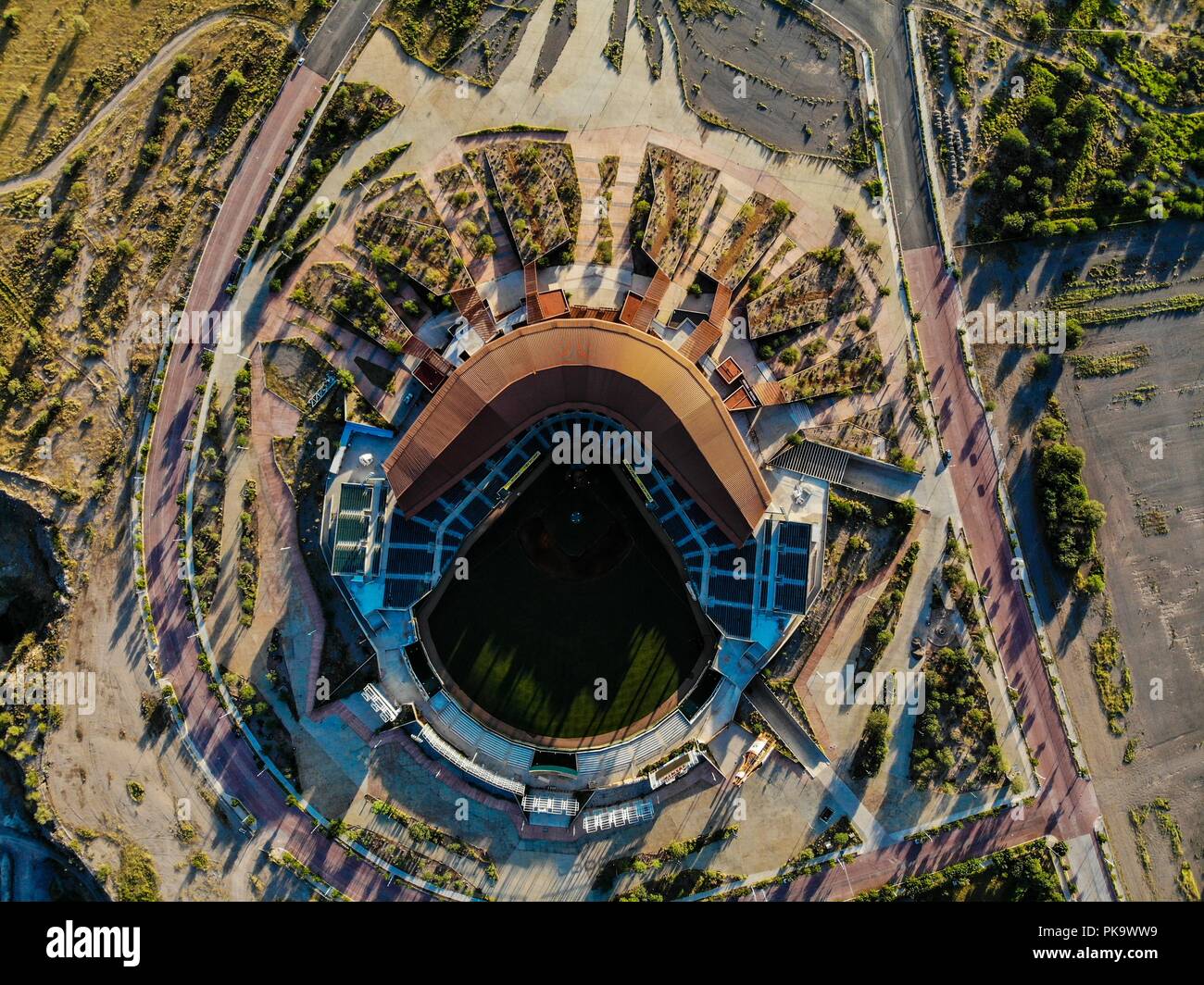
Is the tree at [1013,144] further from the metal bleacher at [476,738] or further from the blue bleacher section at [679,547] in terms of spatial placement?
the metal bleacher at [476,738]

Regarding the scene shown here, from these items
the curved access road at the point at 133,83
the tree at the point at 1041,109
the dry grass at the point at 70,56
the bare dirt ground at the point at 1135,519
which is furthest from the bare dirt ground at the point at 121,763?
the tree at the point at 1041,109

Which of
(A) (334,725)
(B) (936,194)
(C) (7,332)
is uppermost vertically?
(B) (936,194)

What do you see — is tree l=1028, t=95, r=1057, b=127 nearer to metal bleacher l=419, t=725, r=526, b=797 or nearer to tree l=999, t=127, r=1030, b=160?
tree l=999, t=127, r=1030, b=160

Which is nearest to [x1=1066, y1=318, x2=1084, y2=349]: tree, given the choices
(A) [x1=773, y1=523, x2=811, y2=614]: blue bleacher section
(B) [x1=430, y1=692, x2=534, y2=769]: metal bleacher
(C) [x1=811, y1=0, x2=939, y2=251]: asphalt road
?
(C) [x1=811, y1=0, x2=939, y2=251]: asphalt road

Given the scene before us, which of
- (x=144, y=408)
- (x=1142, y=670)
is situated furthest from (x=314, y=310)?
(x=1142, y=670)

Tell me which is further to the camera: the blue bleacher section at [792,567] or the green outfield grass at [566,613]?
the green outfield grass at [566,613]

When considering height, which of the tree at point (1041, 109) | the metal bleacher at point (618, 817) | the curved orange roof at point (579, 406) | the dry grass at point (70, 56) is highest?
the dry grass at point (70, 56)

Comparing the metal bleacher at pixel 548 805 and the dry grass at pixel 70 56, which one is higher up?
the dry grass at pixel 70 56

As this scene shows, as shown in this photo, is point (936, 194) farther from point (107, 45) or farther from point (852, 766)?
point (107, 45)
